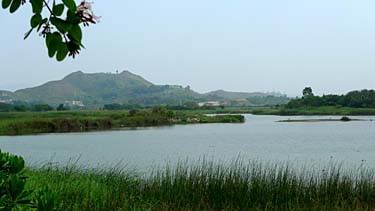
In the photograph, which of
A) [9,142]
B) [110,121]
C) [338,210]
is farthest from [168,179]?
[110,121]

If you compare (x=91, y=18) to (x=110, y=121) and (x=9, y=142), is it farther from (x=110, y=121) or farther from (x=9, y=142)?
(x=110, y=121)

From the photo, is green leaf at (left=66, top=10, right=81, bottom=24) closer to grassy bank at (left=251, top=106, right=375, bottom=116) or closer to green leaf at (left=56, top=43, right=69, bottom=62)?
green leaf at (left=56, top=43, right=69, bottom=62)

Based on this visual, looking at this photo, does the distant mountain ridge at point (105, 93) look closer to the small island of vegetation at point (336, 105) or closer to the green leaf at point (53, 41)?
the small island of vegetation at point (336, 105)

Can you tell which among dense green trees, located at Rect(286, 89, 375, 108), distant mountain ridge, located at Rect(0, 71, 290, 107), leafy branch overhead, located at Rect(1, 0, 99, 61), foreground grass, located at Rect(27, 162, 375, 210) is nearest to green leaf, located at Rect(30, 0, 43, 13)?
leafy branch overhead, located at Rect(1, 0, 99, 61)

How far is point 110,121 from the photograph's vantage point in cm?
5428

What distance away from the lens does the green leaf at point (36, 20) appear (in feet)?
4.93

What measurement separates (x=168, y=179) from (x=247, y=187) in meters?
1.68

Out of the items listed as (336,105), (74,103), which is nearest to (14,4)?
(336,105)

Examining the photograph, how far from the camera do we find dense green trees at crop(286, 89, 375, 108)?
78.7 m

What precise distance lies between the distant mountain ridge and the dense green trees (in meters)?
60.4

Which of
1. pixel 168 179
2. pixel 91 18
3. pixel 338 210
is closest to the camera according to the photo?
pixel 91 18

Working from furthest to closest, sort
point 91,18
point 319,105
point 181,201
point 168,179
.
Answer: point 319,105 → point 168,179 → point 181,201 → point 91,18

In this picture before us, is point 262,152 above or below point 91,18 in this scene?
below

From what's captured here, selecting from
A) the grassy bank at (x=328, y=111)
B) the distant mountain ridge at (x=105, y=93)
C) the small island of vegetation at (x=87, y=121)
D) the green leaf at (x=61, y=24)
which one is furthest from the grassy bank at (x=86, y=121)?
the distant mountain ridge at (x=105, y=93)
